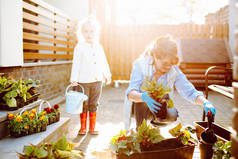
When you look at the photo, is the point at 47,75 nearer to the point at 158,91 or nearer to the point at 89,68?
the point at 89,68

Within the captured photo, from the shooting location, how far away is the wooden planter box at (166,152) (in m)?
2.08

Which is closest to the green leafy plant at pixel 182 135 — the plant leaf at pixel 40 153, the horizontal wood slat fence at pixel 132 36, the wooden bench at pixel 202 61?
the plant leaf at pixel 40 153

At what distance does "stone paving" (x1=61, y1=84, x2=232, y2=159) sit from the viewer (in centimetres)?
320

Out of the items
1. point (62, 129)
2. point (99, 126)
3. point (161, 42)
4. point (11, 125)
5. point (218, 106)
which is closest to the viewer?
point (161, 42)

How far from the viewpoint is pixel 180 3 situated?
73.8ft

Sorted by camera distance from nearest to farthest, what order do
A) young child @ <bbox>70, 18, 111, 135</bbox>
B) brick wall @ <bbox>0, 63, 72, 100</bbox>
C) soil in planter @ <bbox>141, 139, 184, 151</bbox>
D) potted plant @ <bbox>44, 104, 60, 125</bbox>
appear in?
1. soil in planter @ <bbox>141, 139, 184, 151</bbox>
2. potted plant @ <bbox>44, 104, 60, 125</bbox>
3. young child @ <bbox>70, 18, 111, 135</bbox>
4. brick wall @ <bbox>0, 63, 72, 100</bbox>

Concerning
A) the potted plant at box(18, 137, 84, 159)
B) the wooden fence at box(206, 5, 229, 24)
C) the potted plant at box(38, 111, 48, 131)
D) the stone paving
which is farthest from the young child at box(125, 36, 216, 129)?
the wooden fence at box(206, 5, 229, 24)

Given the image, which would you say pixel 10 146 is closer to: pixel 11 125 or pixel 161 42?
pixel 11 125

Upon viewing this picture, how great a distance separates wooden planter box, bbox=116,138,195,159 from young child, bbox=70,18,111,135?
1.73 m

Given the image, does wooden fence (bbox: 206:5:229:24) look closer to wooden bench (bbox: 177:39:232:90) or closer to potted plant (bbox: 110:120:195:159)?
wooden bench (bbox: 177:39:232:90)

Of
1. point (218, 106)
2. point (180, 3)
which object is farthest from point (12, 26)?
point (180, 3)

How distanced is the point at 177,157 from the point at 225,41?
24.5 feet

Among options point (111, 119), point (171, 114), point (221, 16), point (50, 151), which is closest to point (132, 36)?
point (221, 16)

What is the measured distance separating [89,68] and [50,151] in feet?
7.29
